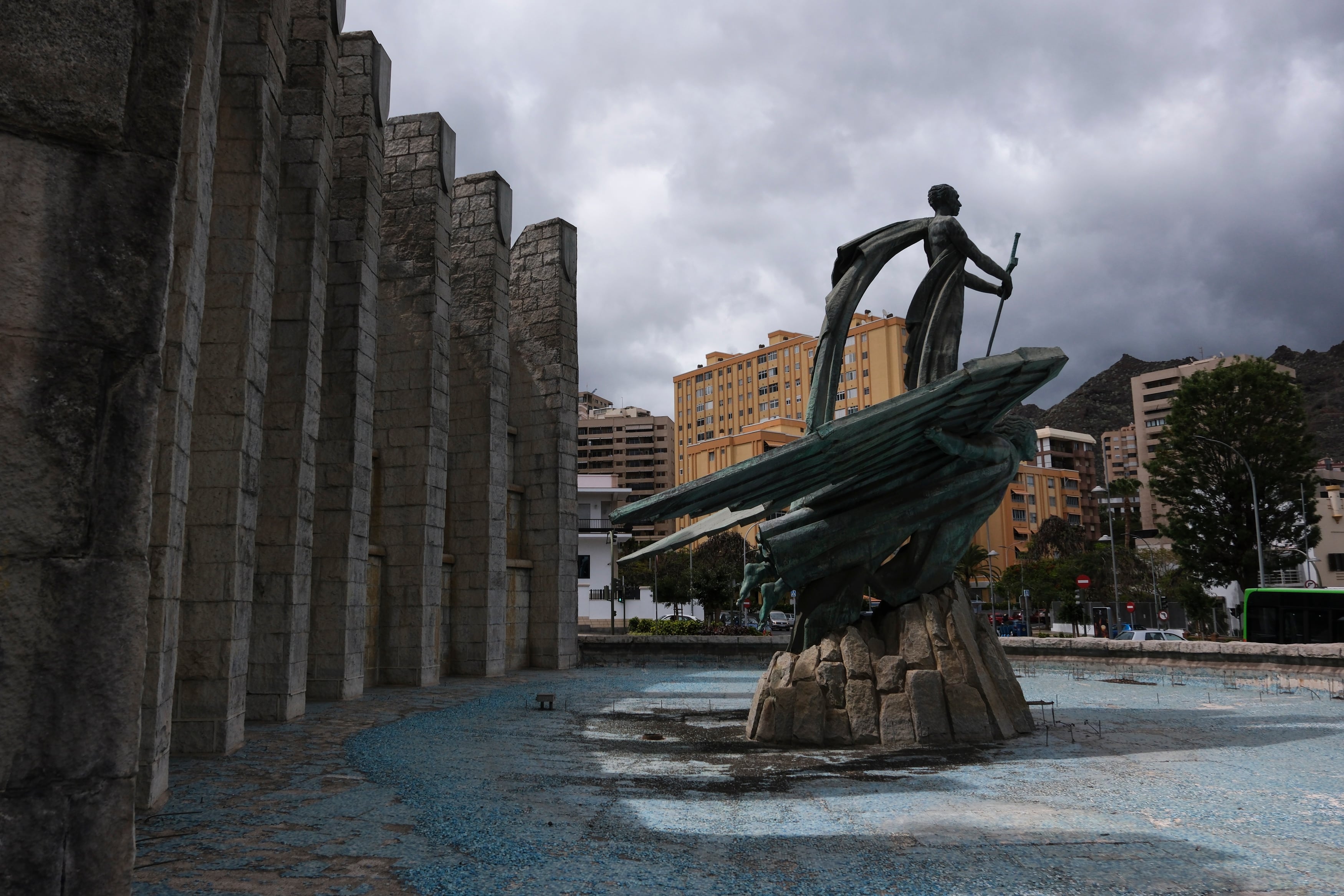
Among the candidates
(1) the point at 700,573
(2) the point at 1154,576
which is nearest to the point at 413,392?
(1) the point at 700,573

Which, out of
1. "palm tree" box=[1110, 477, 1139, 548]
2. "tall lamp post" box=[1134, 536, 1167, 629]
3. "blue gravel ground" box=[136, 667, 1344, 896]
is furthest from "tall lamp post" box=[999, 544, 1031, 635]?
"blue gravel ground" box=[136, 667, 1344, 896]

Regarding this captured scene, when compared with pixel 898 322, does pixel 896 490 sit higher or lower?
lower

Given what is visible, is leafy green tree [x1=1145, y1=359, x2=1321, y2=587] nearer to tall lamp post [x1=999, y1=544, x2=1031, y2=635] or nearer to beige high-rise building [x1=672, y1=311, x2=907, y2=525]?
tall lamp post [x1=999, y1=544, x2=1031, y2=635]

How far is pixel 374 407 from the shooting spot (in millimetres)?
19812

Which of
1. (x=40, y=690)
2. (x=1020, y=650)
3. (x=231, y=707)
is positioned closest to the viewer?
(x=40, y=690)

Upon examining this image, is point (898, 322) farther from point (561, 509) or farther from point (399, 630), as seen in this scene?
point (399, 630)

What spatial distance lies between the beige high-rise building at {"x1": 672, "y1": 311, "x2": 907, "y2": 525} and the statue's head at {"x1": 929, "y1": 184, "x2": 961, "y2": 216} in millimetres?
64950

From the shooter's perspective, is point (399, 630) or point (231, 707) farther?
point (399, 630)

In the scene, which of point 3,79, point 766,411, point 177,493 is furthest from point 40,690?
point 766,411

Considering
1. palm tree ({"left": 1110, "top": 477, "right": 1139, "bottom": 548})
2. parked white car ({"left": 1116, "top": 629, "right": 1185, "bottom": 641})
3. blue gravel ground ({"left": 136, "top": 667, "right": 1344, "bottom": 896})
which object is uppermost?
palm tree ({"left": 1110, "top": 477, "right": 1139, "bottom": 548})

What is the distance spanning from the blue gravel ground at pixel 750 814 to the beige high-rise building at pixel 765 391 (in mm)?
67286

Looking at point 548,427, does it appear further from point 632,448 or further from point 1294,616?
point 632,448

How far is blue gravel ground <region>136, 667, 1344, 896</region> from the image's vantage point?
16.8ft

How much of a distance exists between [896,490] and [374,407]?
12709 mm
